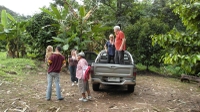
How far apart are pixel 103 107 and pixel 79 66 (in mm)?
1453

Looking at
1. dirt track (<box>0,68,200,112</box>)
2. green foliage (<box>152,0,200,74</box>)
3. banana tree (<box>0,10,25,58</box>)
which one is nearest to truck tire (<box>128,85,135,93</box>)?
dirt track (<box>0,68,200,112</box>)

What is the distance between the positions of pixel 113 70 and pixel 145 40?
6.80 meters

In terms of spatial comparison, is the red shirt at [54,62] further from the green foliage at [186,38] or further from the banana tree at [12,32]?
the banana tree at [12,32]

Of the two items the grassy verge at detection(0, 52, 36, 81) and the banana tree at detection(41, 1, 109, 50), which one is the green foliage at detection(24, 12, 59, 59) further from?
the grassy verge at detection(0, 52, 36, 81)

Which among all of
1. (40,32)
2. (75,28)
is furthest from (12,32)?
(75,28)

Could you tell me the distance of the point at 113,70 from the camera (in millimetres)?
8016

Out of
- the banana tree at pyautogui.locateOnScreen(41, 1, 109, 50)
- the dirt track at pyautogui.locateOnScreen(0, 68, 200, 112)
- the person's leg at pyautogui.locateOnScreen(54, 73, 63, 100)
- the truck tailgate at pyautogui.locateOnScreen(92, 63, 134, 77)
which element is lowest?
the dirt track at pyautogui.locateOnScreen(0, 68, 200, 112)

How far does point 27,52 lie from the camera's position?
16.7 meters

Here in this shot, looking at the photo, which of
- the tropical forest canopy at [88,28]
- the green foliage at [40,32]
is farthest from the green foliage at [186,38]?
the green foliage at [40,32]

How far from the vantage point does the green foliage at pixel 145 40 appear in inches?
560

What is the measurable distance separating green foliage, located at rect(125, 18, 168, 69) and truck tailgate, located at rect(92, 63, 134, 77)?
6.55 meters

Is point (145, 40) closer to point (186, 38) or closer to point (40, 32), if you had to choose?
point (40, 32)

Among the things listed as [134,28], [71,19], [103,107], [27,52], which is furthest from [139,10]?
[103,107]

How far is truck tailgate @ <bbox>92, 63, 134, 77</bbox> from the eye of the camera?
26.0 ft
